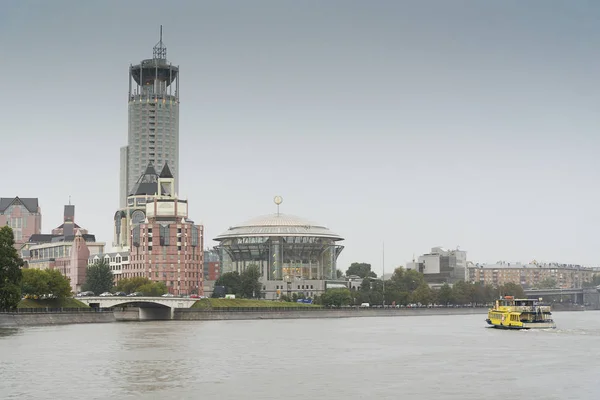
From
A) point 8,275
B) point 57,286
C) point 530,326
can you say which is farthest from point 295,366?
point 57,286

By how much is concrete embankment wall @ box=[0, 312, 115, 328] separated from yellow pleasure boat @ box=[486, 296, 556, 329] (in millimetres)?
71003

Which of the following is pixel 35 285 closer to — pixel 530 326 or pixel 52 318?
pixel 52 318

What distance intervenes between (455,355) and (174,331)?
59553 millimetres

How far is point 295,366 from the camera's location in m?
90.3

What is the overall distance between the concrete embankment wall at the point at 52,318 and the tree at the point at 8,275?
7.31 ft

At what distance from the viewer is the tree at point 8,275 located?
152 metres

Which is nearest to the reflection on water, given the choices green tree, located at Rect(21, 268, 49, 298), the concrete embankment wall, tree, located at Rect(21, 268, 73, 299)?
the concrete embankment wall

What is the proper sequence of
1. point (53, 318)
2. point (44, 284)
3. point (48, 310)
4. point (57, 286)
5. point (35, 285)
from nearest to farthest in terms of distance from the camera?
1. point (53, 318)
2. point (48, 310)
3. point (44, 284)
4. point (35, 285)
5. point (57, 286)

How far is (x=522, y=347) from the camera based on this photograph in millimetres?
113125

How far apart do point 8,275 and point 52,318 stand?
18.1 metres

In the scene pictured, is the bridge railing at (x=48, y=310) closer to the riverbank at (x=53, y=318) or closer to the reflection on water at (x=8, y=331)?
the riverbank at (x=53, y=318)

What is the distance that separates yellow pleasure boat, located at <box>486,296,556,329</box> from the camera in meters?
154

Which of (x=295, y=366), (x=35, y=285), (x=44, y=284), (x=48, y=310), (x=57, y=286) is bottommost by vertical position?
(x=295, y=366)

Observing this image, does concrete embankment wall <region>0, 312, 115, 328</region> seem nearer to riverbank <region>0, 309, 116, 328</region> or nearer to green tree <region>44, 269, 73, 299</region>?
riverbank <region>0, 309, 116, 328</region>
